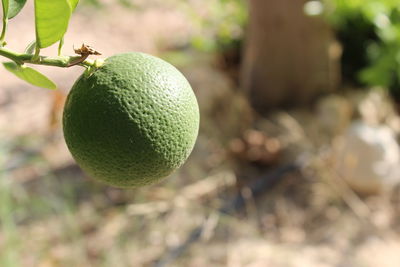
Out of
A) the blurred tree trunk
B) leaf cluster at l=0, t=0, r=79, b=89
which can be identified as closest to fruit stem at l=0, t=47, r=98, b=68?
leaf cluster at l=0, t=0, r=79, b=89

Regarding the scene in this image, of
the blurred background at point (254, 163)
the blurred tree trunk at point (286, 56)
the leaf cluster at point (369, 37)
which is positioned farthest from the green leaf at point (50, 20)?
the blurred tree trunk at point (286, 56)

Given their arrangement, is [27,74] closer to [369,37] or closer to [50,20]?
[50,20]

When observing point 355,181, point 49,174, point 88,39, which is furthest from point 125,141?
point 88,39

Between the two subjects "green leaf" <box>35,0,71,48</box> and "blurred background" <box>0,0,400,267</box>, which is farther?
"blurred background" <box>0,0,400,267</box>

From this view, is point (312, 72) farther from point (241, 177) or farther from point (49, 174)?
point (49, 174)

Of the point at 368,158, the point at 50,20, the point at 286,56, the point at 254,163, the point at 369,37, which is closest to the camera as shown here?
the point at 50,20

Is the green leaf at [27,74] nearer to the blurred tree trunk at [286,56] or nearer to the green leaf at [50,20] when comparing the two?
the green leaf at [50,20]

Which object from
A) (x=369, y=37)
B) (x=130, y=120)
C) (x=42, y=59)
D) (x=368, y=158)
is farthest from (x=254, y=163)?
(x=42, y=59)

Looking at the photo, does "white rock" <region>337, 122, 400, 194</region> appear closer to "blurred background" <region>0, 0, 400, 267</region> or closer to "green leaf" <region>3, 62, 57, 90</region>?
"blurred background" <region>0, 0, 400, 267</region>
